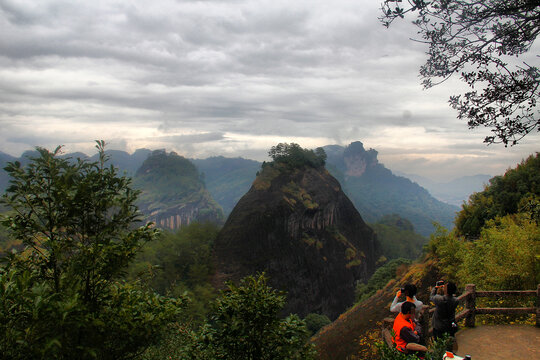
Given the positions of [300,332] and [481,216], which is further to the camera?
[481,216]

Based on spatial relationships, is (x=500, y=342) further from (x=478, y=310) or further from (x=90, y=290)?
(x=90, y=290)

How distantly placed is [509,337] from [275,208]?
166 feet

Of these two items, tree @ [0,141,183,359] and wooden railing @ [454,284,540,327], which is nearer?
tree @ [0,141,183,359]

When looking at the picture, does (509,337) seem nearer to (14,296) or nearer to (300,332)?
(300,332)

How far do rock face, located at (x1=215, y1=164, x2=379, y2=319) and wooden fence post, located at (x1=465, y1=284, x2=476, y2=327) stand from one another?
41.1 m

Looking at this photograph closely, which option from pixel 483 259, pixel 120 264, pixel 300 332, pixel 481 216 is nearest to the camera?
pixel 120 264

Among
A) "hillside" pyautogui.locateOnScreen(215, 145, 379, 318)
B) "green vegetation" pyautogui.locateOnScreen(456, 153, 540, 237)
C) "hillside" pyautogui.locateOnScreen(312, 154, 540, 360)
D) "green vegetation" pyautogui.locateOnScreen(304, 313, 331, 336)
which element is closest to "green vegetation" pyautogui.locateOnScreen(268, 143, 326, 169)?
"hillside" pyautogui.locateOnScreen(215, 145, 379, 318)

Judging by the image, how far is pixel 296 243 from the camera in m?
59.1

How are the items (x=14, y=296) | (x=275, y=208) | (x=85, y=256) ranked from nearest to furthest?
(x=14, y=296) < (x=85, y=256) < (x=275, y=208)

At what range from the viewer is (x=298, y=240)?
2357 inches

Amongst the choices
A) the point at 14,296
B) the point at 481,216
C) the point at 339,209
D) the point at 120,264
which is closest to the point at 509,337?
the point at 120,264

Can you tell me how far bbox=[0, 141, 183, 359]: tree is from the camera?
17.1 feet

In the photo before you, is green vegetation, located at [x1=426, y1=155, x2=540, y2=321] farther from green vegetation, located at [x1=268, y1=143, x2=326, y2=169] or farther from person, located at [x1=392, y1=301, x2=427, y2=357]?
green vegetation, located at [x1=268, y1=143, x2=326, y2=169]

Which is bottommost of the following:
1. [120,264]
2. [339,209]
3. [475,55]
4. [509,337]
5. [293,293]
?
[293,293]
